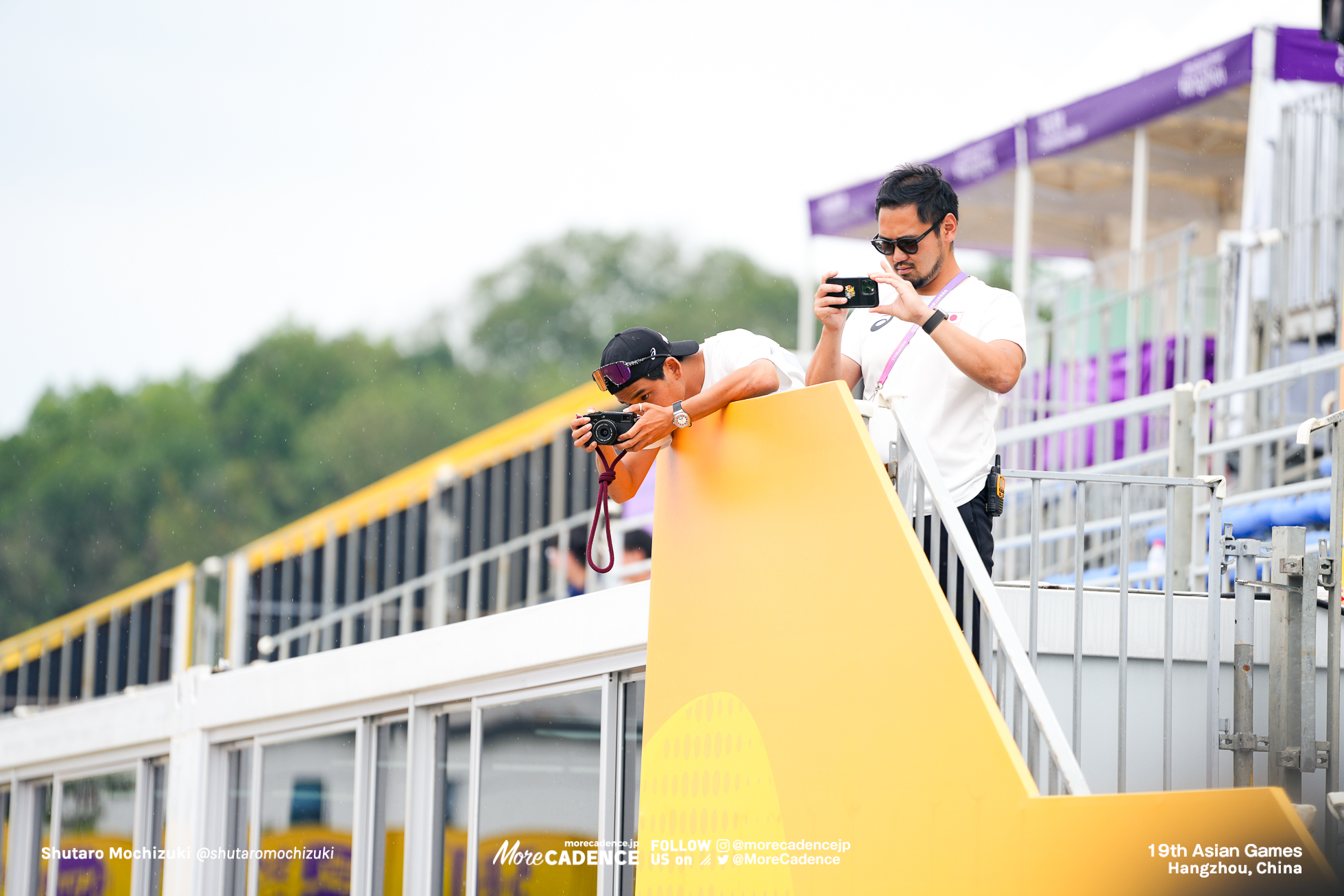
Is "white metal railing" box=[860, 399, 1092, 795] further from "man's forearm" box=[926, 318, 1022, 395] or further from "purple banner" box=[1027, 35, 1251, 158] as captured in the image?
"purple banner" box=[1027, 35, 1251, 158]

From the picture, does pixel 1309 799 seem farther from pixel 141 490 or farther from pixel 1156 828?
pixel 141 490

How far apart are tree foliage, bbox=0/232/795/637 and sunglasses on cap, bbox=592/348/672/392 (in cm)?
4143

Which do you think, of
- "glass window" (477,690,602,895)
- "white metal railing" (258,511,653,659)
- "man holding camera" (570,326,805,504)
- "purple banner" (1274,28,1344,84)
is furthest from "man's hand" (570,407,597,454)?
"purple banner" (1274,28,1344,84)

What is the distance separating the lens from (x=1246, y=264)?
30.0 ft

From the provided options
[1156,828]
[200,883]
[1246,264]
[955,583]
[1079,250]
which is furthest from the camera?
[1079,250]

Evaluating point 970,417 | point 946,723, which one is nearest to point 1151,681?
point 970,417

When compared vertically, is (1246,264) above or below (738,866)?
above

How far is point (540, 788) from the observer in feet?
20.3

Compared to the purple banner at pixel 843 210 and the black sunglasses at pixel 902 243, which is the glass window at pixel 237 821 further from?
the purple banner at pixel 843 210

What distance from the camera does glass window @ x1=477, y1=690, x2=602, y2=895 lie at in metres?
5.90

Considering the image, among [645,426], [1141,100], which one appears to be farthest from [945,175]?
[645,426]

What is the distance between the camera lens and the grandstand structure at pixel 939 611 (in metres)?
4.53

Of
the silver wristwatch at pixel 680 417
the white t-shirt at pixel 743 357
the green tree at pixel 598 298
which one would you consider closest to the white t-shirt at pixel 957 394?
the white t-shirt at pixel 743 357

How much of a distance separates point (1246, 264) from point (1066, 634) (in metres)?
5.06
